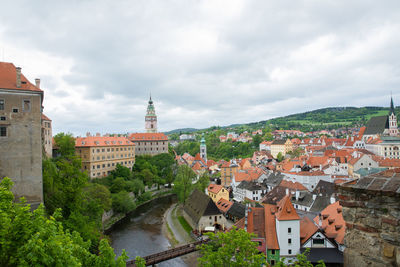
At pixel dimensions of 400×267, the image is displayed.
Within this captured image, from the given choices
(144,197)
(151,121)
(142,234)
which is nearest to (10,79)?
(142,234)

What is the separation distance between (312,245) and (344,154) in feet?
144

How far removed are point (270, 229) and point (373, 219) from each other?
1918 cm

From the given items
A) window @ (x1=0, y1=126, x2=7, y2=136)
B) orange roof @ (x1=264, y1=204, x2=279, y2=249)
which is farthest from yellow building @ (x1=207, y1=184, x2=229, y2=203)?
window @ (x1=0, y1=126, x2=7, y2=136)

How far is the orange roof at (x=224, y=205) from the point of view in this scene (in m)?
33.7

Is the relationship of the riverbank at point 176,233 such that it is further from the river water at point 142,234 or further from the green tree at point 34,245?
the green tree at point 34,245

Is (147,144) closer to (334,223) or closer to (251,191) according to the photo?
(251,191)

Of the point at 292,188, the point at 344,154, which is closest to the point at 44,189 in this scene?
the point at 292,188

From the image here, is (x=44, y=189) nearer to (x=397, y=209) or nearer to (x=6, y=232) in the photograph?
(x=6, y=232)

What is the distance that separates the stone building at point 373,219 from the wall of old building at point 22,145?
67.8ft

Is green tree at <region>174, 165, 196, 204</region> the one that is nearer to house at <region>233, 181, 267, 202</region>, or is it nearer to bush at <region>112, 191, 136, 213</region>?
bush at <region>112, 191, 136, 213</region>

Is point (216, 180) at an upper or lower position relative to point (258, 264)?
lower

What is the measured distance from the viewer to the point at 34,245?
19.5 feet

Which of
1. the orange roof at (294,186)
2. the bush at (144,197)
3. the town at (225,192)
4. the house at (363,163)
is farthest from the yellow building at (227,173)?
the house at (363,163)

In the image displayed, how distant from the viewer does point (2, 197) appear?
7676 mm
